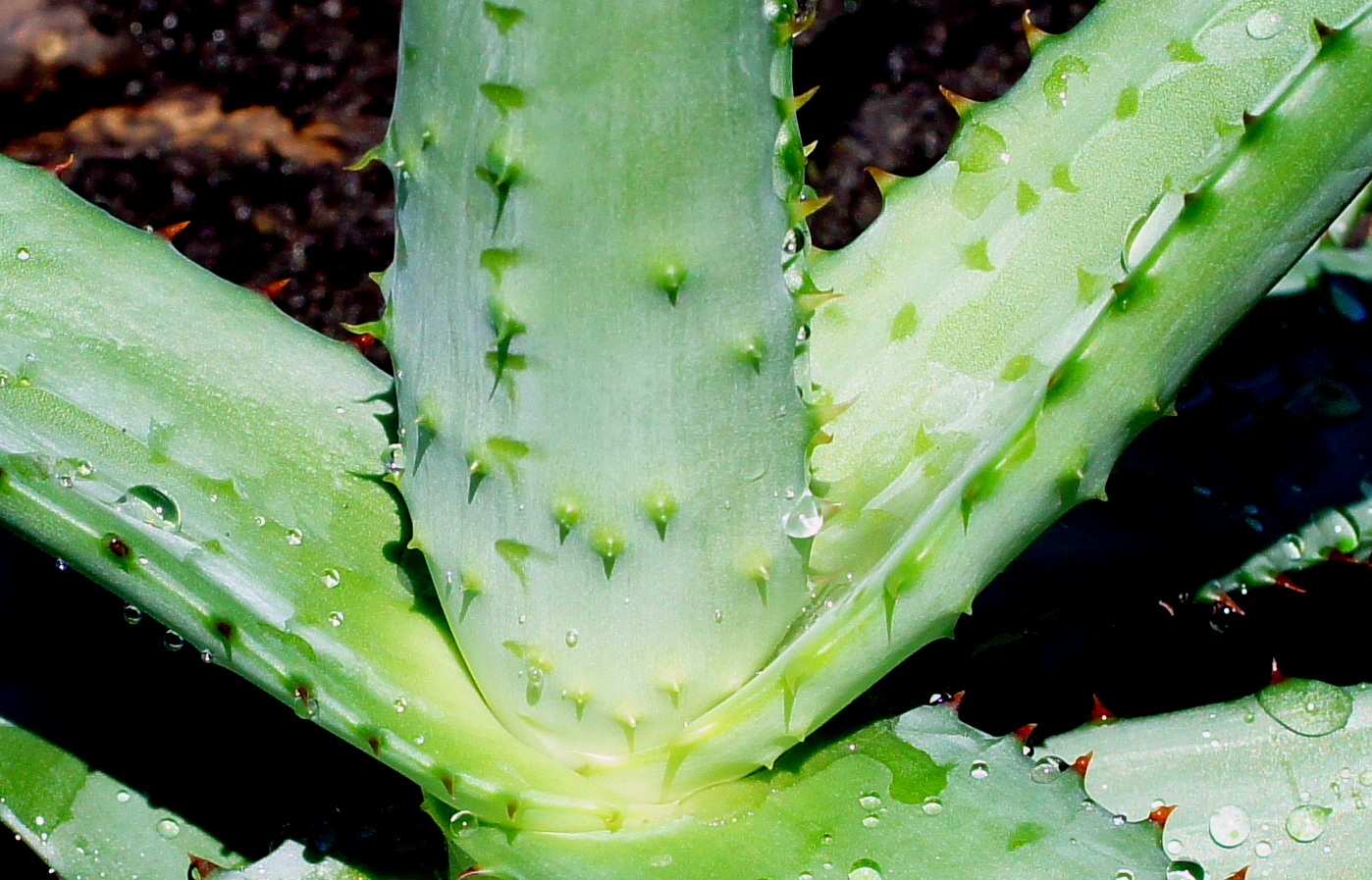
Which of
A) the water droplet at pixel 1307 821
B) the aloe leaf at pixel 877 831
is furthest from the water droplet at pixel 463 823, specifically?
the water droplet at pixel 1307 821

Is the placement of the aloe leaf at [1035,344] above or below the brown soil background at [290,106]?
above

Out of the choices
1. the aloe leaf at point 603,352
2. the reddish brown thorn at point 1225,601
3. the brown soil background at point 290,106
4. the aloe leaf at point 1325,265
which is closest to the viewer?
the aloe leaf at point 603,352

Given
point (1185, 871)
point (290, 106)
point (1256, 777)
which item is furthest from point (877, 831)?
point (290, 106)

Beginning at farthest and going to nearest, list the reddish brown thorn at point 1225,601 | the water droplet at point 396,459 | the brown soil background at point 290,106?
the brown soil background at point 290,106, the reddish brown thorn at point 1225,601, the water droplet at point 396,459

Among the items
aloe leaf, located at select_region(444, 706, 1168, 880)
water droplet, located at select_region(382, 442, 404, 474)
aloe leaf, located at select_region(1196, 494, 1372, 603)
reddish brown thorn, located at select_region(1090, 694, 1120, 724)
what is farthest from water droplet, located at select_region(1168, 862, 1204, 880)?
water droplet, located at select_region(382, 442, 404, 474)

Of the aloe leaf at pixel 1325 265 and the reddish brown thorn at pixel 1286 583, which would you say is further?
the aloe leaf at pixel 1325 265

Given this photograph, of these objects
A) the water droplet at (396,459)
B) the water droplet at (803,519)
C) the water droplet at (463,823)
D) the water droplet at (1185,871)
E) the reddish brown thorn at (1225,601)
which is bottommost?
the reddish brown thorn at (1225,601)

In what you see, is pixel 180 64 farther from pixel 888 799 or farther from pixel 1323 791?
pixel 1323 791

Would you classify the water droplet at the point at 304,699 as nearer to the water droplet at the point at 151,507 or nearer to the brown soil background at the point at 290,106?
the water droplet at the point at 151,507

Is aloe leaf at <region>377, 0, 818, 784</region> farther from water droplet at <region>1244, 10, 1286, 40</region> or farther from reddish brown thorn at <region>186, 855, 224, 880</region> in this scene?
water droplet at <region>1244, 10, 1286, 40</region>
